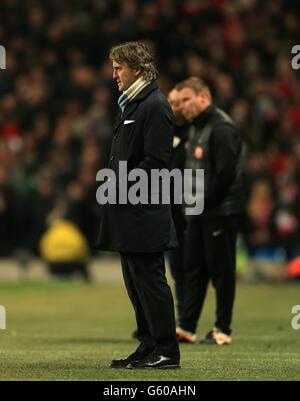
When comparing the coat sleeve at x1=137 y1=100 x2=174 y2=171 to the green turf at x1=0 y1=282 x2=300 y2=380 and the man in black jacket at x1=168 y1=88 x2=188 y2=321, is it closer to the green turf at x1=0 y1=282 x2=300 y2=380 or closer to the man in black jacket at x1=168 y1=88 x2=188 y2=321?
the green turf at x1=0 y1=282 x2=300 y2=380

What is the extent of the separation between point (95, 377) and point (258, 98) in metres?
15.3

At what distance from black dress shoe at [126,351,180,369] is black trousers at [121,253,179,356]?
34mm

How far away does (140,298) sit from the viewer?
8.84 meters

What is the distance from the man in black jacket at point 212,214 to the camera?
36.9 ft

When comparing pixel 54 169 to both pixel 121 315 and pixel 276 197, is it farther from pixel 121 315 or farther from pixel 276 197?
pixel 121 315

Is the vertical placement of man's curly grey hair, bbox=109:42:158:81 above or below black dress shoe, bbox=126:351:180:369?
above

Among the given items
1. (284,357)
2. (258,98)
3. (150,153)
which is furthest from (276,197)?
(150,153)

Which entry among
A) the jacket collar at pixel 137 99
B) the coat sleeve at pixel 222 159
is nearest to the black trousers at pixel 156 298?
the jacket collar at pixel 137 99

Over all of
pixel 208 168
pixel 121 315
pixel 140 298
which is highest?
pixel 208 168

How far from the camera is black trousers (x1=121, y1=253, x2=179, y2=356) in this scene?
8727 millimetres
